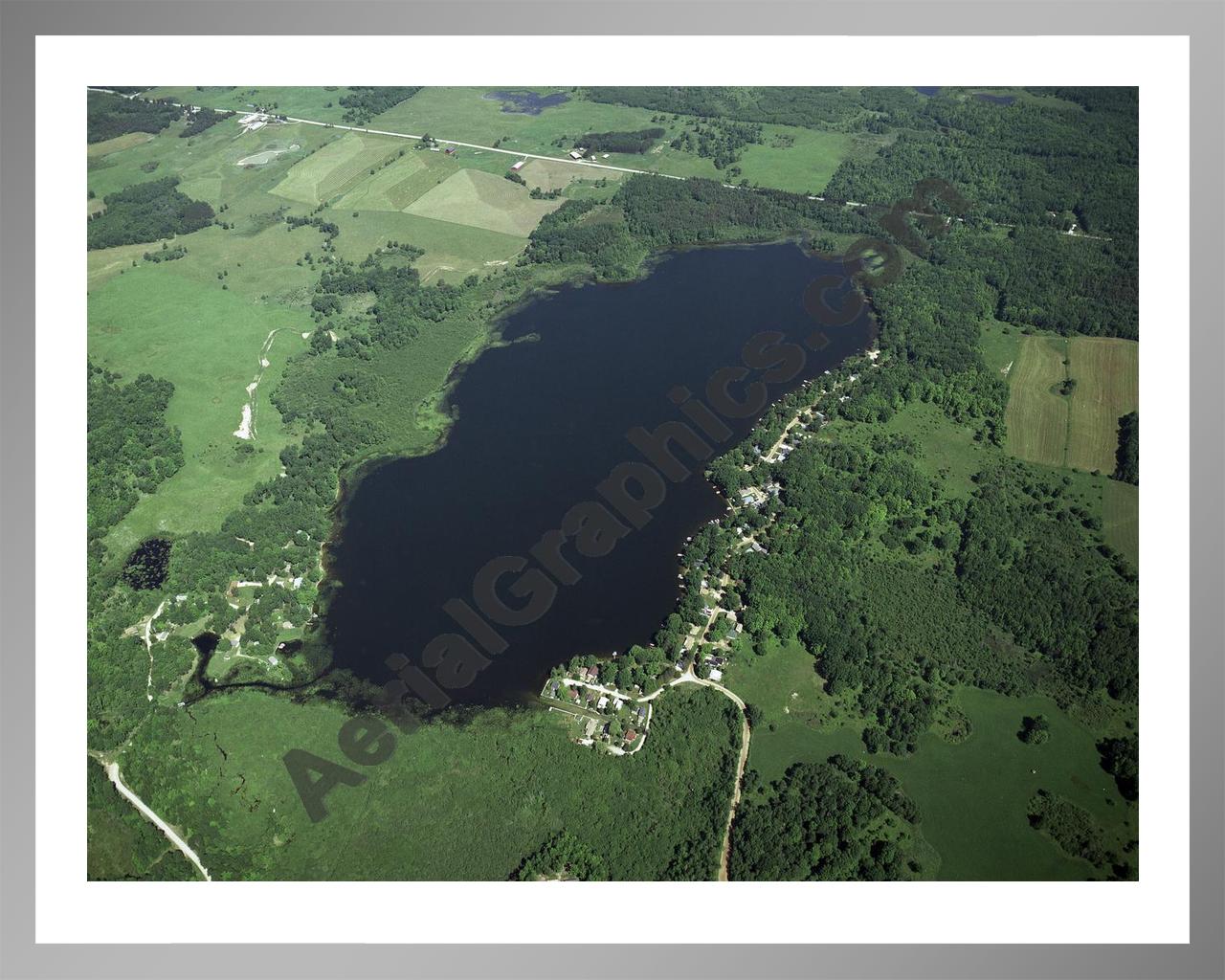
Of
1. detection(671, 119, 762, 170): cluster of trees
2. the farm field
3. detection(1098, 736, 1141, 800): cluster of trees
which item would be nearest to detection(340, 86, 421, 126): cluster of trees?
the farm field

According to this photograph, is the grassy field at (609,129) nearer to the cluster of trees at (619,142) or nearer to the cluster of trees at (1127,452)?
the cluster of trees at (619,142)

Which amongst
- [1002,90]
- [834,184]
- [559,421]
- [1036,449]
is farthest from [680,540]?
[1002,90]

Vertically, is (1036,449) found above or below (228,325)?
below

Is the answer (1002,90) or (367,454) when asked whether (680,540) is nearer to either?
(367,454)

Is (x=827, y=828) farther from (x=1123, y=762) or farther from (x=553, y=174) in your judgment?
(x=553, y=174)

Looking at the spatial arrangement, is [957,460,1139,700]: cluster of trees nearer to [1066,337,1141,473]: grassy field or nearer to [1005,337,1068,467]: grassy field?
[1005,337,1068,467]: grassy field

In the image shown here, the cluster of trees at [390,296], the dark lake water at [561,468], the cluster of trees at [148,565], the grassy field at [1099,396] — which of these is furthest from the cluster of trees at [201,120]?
the grassy field at [1099,396]

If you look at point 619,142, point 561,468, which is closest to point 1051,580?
point 561,468
